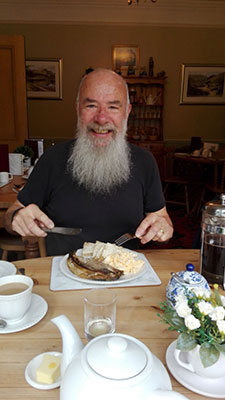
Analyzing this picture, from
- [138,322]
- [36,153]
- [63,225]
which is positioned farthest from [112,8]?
[138,322]

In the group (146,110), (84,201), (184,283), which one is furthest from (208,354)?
(146,110)

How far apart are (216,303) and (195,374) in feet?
0.52

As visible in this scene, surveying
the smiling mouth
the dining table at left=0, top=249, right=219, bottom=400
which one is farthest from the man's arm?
the smiling mouth

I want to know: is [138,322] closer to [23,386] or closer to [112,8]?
[23,386]

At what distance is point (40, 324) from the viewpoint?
0.86 metres

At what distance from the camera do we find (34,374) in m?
0.68

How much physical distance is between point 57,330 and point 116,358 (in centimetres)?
39

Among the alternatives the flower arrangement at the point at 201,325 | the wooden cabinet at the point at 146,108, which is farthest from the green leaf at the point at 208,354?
the wooden cabinet at the point at 146,108

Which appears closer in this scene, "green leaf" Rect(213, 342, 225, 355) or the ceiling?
"green leaf" Rect(213, 342, 225, 355)

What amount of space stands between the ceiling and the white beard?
15.7 feet

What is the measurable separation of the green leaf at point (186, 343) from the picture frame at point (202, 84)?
606 cm

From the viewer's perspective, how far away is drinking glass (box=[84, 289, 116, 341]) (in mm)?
807

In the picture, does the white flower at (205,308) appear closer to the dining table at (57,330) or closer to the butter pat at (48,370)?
the dining table at (57,330)

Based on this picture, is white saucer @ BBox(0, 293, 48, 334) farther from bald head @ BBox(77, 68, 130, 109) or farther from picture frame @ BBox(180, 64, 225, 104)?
picture frame @ BBox(180, 64, 225, 104)
